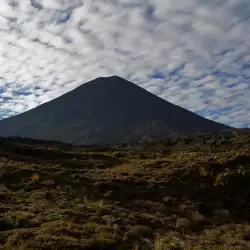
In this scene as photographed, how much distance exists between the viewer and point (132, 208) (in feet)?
52.5

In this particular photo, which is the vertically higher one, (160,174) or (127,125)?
(127,125)

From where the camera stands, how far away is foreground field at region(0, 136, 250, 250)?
1051 cm

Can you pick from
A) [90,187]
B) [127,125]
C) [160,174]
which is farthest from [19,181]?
[127,125]

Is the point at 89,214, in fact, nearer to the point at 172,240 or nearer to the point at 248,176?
the point at 172,240

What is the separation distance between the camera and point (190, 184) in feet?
66.2

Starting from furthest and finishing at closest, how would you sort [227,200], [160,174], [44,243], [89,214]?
[160,174] < [227,200] < [89,214] < [44,243]

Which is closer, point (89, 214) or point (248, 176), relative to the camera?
point (89, 214)

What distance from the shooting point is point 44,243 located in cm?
→ 951

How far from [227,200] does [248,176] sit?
3011 mm

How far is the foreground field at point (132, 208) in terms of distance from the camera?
10508 mm

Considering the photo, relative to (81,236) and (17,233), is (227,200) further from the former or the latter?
(17,233)

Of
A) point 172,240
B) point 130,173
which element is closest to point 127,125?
point 130,173

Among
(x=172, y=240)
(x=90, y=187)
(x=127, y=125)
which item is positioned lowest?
(x=172, y=240)

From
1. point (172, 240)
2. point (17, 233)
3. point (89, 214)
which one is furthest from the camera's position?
point (89, 214)
